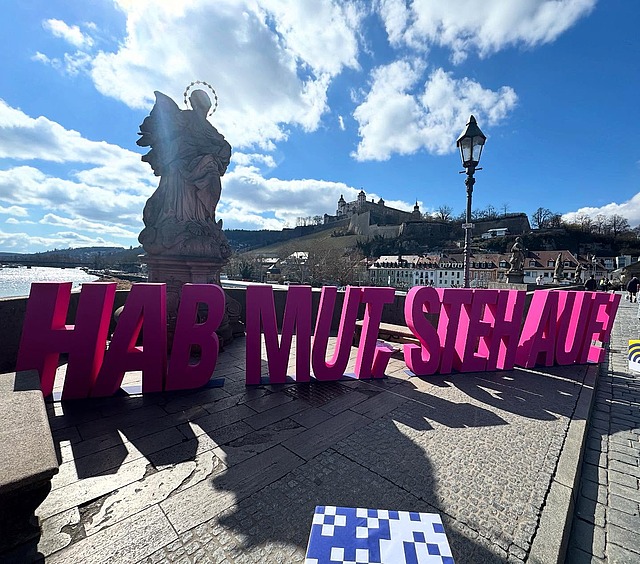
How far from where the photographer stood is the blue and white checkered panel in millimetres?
1739

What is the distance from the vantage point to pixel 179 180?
26.2 feet

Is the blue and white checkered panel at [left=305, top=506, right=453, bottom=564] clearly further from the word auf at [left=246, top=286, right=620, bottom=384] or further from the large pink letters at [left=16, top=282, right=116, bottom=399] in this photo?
the large pink letters at [left=16, top=282, right=116, bottom=399]

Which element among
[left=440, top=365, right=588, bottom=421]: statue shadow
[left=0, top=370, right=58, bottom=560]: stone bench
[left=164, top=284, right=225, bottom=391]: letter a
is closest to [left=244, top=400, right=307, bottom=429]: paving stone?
[left=164, top=284, right=225, bottom=391]: letter a

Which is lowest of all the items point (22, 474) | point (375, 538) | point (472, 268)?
point (375, 538)

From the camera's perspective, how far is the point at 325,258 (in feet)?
194

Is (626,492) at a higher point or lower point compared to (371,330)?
lower

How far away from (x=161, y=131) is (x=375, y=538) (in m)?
9.25

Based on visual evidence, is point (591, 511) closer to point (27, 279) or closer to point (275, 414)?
point (275, 414)

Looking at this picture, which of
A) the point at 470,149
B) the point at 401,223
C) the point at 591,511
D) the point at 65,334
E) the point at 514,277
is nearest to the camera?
the point at 591,511

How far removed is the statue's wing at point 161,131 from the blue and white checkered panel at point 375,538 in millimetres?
8457

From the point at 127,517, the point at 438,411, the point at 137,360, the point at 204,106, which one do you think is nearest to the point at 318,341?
the point at 438,411

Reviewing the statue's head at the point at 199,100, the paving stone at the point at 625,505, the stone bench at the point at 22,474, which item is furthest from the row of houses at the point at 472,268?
the stone bench at the point at 22,474

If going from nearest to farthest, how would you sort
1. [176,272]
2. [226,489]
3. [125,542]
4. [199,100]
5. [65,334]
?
1. [125,542]
2. [226,489]
3. [65,334]
4. [176,272]
5. [199,100]

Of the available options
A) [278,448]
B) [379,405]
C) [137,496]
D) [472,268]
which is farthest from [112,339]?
[472,268]
